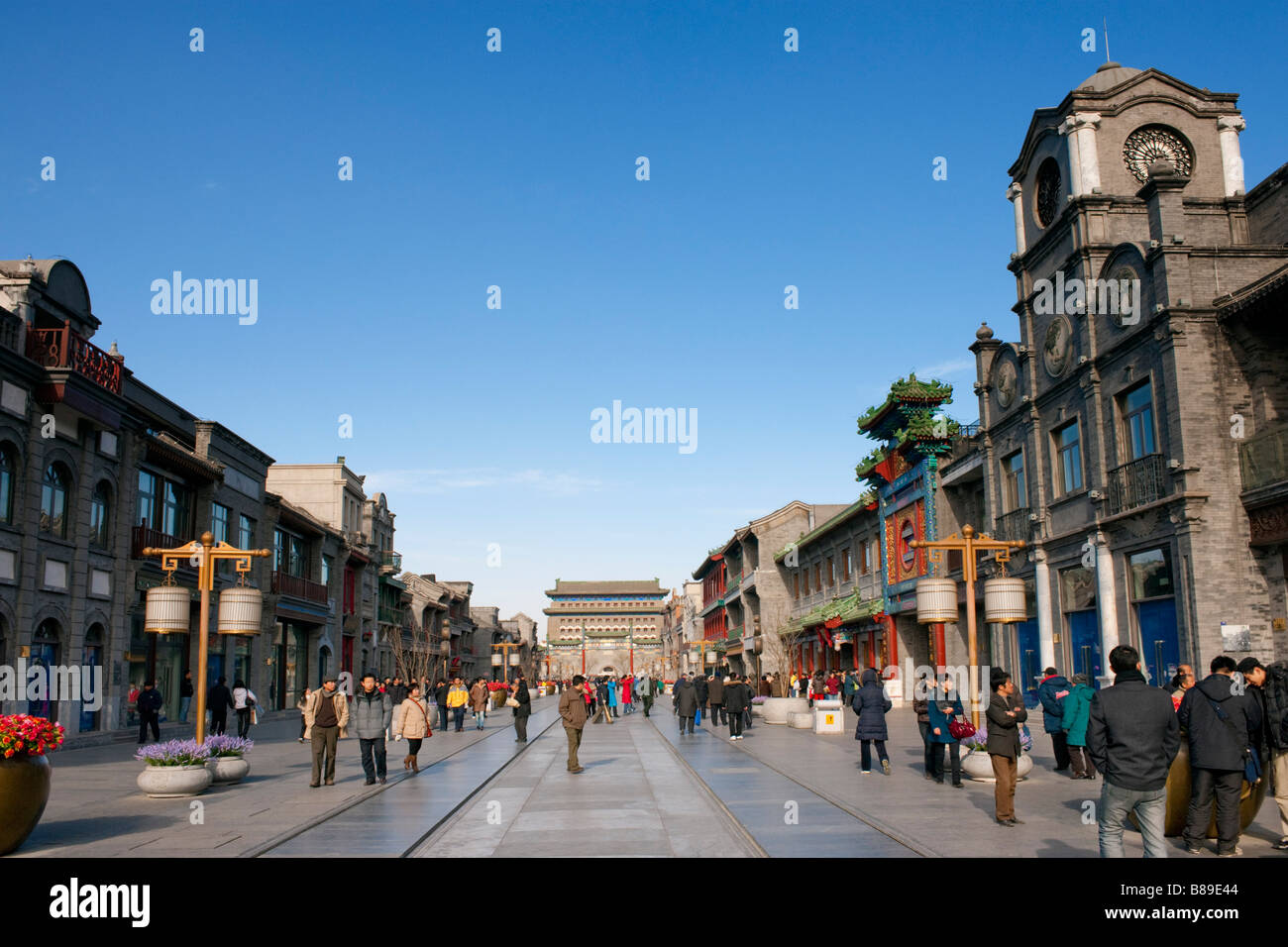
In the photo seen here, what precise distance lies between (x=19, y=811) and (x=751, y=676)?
198ft

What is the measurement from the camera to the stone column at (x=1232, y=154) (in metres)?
24.3

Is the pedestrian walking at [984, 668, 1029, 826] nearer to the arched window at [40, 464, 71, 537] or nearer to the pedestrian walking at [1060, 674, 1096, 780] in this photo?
the pedestrian walking at [1060, 674, 1096, 780]

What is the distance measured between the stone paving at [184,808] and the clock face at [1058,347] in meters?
17.2

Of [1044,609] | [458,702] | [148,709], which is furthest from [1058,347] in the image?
[148,709]

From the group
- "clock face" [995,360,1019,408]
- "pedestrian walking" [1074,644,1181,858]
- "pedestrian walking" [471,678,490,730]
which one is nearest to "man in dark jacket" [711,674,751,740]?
"clock face" [995,360,1019,408]

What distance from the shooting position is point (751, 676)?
223 feet

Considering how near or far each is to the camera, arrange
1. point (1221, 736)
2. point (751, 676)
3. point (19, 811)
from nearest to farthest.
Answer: point (1221, 736), point (19, 811), point (751, 676)

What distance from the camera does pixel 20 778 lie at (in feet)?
32.6

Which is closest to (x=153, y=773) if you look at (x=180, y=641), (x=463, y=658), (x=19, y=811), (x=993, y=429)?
(x=19, y=811)

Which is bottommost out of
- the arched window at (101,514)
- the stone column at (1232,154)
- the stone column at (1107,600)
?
the stone column at (1107,600)

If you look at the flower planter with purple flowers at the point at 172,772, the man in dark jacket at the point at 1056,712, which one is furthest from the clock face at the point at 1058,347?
the flower planter with purple flowers at the point at 172,772

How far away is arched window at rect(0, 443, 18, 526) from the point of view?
23.5 m

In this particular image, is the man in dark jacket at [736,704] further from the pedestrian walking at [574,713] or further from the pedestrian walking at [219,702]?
the pedestrian walking at [219,702]
